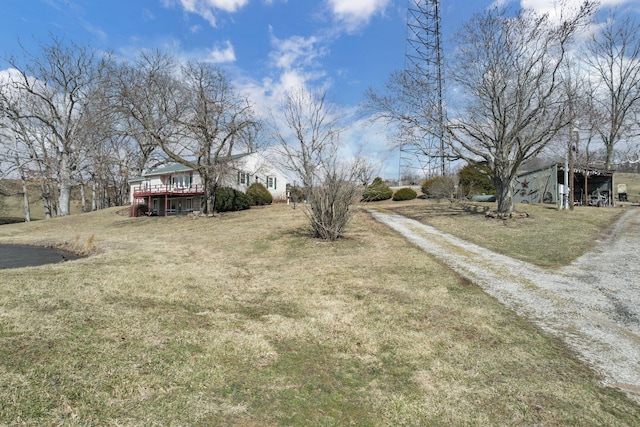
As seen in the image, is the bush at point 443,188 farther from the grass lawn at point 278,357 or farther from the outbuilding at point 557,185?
the grass lawn at point 278,357

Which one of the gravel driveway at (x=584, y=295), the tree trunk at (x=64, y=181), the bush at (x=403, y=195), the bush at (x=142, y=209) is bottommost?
the gravel driveway at (x=584, y=295)

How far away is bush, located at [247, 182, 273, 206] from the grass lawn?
21.6m

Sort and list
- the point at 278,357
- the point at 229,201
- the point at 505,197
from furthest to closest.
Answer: the point at 229,201
the point at 505,197
the point at 278,357

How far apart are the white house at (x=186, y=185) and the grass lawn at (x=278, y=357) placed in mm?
20859

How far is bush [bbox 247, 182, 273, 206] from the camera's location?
2781cm

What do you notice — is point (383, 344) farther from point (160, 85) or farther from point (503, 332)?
point (160, 85)

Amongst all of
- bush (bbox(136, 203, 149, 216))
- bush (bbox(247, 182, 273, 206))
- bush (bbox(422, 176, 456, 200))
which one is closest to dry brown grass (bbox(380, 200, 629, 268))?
bush (bbox(422, 176, 456, 200))

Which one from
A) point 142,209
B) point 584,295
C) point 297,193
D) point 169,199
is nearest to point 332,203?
point 297,193

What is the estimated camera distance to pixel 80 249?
11461 mm

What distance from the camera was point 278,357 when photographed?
3262 millimetres

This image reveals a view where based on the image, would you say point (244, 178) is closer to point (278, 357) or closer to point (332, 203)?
point (332, 203)

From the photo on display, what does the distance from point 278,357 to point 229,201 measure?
22056 millimetres

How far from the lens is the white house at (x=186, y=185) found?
27344mm

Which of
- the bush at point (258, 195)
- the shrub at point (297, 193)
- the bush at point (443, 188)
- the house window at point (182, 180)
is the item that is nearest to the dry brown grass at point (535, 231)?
the bush at point (443, 188)
